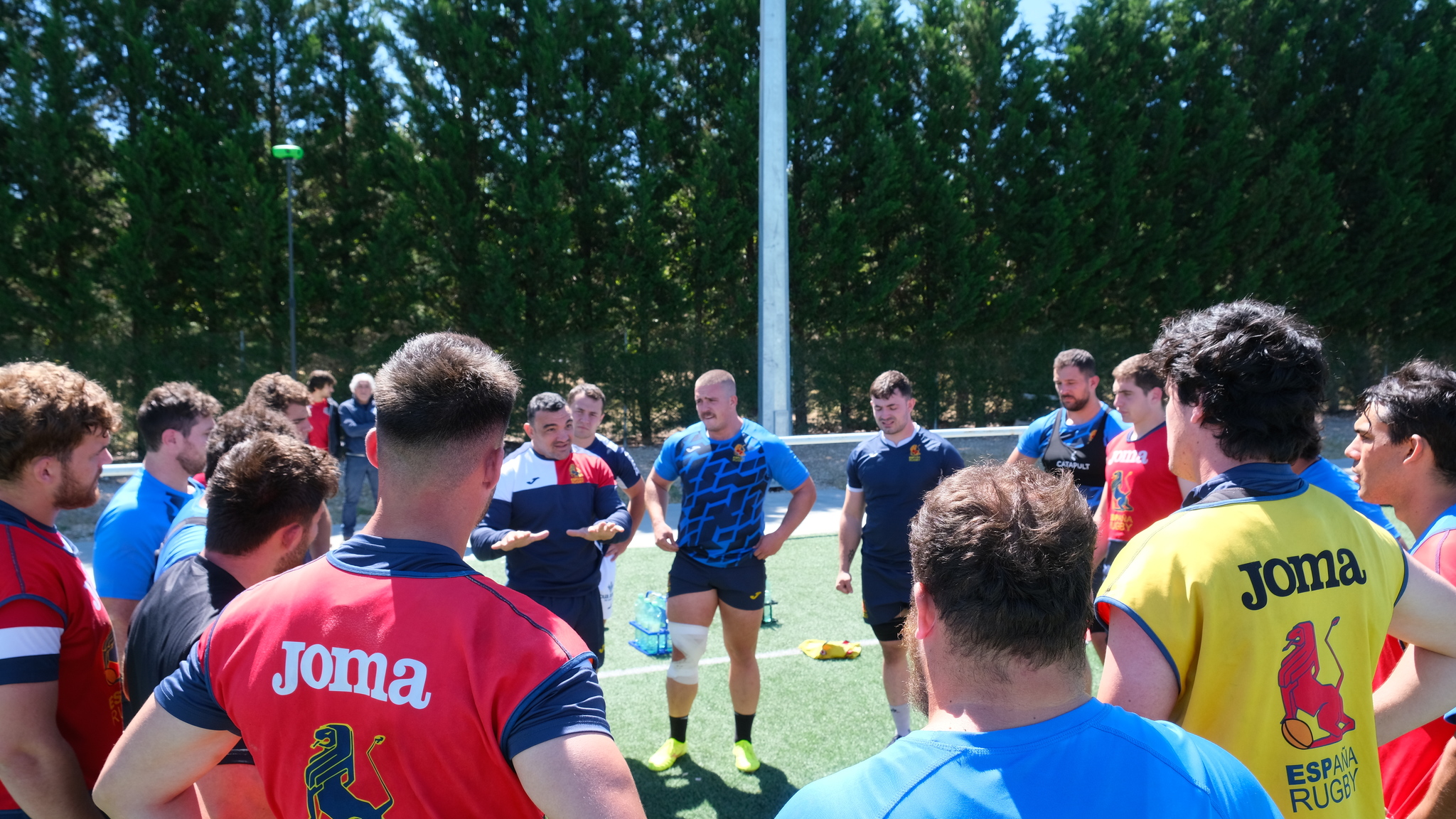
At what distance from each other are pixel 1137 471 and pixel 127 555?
15.7ft

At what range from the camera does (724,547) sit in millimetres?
4715

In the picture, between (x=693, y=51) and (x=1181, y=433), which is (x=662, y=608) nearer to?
(x=1181, y=433)

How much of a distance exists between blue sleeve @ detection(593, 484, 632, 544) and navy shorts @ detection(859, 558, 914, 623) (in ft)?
4.48

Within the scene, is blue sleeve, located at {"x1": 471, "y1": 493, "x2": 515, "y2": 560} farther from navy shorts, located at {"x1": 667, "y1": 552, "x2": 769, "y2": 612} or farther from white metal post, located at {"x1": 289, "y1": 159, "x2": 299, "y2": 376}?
white metal post, located at {"x1": 289, "y1": 159, "x2": 299, "y2": 376}

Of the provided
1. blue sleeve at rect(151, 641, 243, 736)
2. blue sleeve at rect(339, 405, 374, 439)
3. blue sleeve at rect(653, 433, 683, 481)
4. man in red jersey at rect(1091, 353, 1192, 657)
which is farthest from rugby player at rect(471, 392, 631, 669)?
blue sleeve at rect(339, 405, 374, 439)

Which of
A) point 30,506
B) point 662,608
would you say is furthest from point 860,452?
point 30,506

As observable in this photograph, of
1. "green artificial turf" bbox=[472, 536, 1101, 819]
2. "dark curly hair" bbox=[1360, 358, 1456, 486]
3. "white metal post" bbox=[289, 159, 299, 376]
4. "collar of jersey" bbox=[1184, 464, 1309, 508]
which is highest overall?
"white metal post" bbox=[289, 159, 299, 376]

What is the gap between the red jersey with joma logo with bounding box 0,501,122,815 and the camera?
1915 millimetres

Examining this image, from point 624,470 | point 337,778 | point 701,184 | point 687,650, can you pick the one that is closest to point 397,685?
point 337,778

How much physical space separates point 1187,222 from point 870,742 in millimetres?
17442

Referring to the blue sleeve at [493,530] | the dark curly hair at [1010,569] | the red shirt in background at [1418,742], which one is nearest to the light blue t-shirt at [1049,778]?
the dark curly hair at [1010,569]

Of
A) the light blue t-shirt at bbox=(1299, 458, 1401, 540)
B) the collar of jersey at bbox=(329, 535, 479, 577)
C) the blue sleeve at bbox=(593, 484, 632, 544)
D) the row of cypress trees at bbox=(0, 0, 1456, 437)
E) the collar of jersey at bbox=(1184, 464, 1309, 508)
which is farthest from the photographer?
the row of cypress trees at bbox=(0, 0, 1456, 437)

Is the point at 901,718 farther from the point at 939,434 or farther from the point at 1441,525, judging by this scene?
the point at 939,434

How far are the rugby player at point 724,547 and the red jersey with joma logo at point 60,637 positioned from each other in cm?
283
